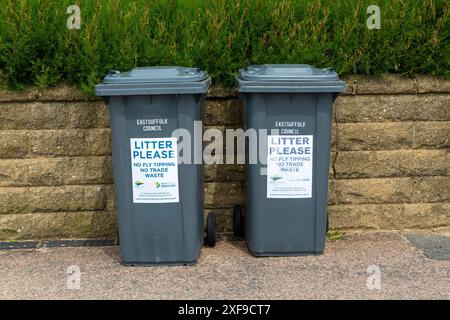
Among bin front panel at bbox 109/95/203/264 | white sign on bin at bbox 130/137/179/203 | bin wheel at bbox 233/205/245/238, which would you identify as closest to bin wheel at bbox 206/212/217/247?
bin wheel at bbox 233/205/245/238

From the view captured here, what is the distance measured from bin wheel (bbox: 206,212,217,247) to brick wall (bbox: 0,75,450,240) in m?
0.31

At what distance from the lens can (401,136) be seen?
587 cm

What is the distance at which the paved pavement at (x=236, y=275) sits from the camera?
15.5 ft

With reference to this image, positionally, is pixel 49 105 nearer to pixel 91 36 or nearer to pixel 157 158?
pixel 91 36

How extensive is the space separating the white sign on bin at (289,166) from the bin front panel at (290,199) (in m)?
0.03

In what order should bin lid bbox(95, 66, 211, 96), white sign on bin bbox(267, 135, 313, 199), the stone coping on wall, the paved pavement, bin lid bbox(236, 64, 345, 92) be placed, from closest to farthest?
the paved pavement, bin lid bbox(95, 66, 211, 96), bin lid bbox(236, 64, 345, 92), white sign on bin bbox(267, 135, 313, 199), the stone coping on wall

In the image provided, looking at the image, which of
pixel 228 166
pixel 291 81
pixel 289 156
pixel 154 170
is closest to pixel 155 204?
pixel 154 170

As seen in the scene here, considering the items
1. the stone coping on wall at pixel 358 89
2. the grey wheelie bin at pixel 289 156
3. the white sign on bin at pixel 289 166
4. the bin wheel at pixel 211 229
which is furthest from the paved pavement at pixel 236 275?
the stone coping on wall at pixel 358 89

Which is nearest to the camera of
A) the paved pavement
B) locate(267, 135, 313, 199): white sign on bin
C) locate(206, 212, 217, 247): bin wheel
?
the paved pavement

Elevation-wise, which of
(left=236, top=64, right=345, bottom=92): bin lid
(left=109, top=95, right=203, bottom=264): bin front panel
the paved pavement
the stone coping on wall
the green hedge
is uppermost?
the green hedge

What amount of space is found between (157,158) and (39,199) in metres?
1.31

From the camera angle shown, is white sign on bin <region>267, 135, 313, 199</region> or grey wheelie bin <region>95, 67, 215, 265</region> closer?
grey wheelie bin <region>95, 67, 215, 265</region>

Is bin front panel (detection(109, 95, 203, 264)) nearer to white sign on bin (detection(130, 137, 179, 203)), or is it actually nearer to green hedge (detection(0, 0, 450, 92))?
white sign on bin (detection(130, 137, 179, 203))

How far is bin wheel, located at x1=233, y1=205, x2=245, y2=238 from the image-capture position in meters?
5.70
